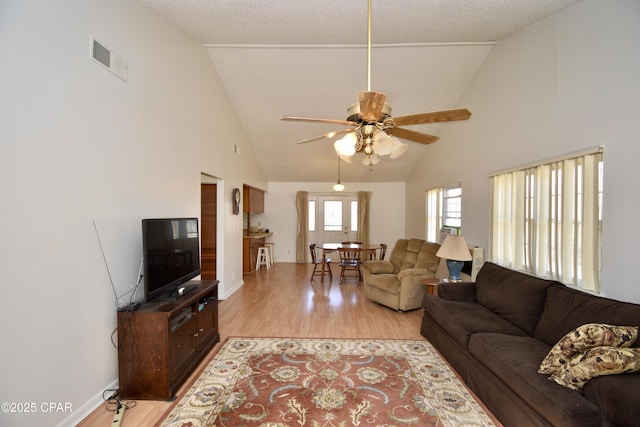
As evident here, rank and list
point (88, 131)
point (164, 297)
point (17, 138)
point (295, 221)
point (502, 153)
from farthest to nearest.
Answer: point (295, 221) < point (502, 153) < point (164, 297) < point (88, 131) < point (17, 138)

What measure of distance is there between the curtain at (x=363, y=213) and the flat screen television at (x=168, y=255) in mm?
5631

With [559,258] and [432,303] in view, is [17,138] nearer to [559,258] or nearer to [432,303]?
[432,303]

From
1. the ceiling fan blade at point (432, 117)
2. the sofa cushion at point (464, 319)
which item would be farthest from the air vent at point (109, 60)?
the sofa cushion at point (464, 319)

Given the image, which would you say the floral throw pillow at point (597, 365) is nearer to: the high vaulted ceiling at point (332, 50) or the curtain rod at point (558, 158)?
the curtain rod at point (558, 158)

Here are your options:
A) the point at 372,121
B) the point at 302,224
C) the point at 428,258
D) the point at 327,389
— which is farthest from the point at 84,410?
the point at 302,224

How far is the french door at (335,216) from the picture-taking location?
8.38 meters

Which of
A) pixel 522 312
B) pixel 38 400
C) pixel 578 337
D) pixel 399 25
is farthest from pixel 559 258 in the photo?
pixel 38 400

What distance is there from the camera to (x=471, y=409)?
2096mm

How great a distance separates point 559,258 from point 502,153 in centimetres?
140

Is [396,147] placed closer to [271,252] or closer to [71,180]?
[71,180]

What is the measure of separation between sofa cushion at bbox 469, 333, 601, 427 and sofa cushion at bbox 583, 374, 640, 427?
0.21 feet

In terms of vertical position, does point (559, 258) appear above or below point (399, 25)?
below

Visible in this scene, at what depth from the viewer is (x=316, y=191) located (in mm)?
8297

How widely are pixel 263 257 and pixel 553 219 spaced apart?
6308 mm
